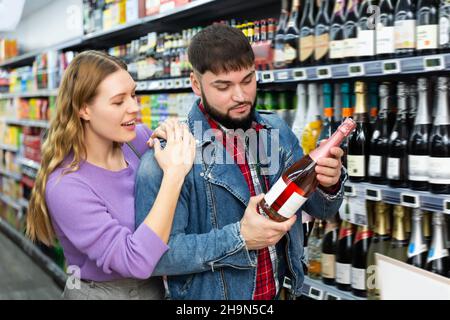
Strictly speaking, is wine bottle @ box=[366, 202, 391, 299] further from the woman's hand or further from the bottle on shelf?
the woman's hand

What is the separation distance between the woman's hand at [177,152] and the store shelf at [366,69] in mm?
862

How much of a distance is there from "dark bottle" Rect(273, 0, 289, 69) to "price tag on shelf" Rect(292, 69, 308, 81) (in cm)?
20

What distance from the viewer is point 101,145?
1436mm

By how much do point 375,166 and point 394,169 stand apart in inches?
4.0

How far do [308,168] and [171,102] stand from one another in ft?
6.78

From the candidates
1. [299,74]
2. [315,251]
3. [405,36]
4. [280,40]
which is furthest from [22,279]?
[405,36]

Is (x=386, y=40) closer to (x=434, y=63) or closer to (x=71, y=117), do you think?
(x=434, y=63)

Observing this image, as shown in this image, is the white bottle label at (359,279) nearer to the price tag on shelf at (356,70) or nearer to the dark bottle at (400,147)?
the dark bottle at (400,147)

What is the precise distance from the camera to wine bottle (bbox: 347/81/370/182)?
2.02 meters

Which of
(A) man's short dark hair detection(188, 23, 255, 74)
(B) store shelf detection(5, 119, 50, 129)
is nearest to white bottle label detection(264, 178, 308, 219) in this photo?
(A) man's short dark hair detection(188, 23, 255, 74)

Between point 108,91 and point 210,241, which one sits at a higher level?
point 108,91

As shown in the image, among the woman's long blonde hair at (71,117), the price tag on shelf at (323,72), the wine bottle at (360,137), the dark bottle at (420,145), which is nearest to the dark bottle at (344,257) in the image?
the wine bottle at (360,137)
